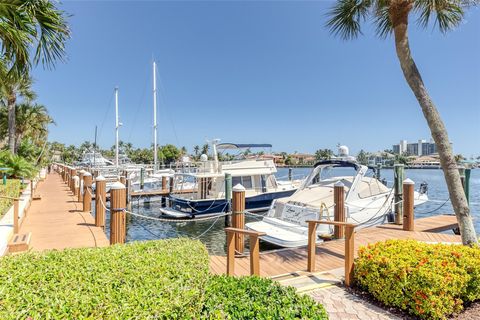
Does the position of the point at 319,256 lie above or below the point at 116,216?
below

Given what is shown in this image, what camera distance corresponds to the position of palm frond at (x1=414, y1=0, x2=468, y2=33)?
16.6 ft

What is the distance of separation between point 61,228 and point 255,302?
753 centimetres

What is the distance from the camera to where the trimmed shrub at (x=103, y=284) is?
208cm

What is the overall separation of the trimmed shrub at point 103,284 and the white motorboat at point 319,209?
18.3ft

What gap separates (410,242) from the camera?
4.63 meters

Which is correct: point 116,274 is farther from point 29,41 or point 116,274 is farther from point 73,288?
point 29,41

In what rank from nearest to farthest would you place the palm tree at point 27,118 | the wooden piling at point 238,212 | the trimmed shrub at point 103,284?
the trimmed shrub at point 103,284 → the wooden piling at point 238,212 → the palm tree at point 27,118

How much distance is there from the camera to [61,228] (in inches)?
323

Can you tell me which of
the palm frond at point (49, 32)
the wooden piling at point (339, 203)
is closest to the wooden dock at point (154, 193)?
the wooden piling at point (339, 203)

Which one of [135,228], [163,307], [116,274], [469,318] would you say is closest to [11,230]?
[116,274]

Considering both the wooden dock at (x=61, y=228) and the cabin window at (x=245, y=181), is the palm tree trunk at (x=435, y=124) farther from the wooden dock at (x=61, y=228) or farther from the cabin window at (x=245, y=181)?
the cabin window at (x=245, y=181)

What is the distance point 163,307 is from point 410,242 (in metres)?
4.07


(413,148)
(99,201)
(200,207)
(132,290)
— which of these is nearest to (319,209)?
(99,201)

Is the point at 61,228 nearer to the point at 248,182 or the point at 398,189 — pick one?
the point at 398,189
